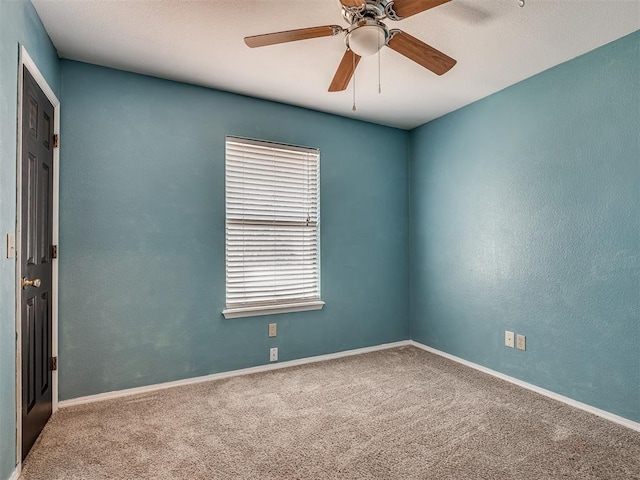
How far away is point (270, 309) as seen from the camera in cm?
329

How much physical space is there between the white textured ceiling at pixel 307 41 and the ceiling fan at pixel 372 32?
1.03 ft

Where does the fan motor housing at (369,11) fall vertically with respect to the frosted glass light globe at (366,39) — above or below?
above

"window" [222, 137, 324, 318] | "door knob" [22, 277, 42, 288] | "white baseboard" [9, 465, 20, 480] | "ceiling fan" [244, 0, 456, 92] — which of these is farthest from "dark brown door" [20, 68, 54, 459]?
"ceiling fan" [244, 0, 456, 92]

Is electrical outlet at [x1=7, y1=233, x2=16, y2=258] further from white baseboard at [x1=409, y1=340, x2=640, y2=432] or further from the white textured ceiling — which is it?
white baseboard at [x1=409, y1=340, x2=640, y2=432]

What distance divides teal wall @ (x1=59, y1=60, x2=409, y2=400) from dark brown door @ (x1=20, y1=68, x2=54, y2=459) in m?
0.20

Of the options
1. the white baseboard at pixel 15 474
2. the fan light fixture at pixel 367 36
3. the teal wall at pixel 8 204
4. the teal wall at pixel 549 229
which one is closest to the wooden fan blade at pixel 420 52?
the fan light fixture at pixel 367 36

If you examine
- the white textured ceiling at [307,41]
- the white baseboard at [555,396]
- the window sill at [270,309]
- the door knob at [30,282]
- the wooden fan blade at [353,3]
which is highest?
the white textured ceiling at [307,41]

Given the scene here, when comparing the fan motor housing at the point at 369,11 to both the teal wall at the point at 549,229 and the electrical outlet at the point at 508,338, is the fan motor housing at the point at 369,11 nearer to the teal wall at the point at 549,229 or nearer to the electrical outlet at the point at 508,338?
the teal wall at the point at 549,229

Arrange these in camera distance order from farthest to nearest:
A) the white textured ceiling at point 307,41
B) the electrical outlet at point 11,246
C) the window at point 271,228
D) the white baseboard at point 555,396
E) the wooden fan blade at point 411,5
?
the window at point 271,228 → the white baseboard at point 555,396 → the white textured ceiling at point 307,41 → the electrical outlet at point 11,246 → the wooden fan blade at point 411,5

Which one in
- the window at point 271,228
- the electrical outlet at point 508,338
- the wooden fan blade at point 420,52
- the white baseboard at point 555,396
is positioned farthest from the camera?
the window at point 271,228

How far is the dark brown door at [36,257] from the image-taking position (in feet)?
6.38

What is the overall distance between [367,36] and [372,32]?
3 cm

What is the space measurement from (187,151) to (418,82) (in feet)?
6.52

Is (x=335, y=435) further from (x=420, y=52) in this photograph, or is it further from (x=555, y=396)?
(x=420, y=52)
